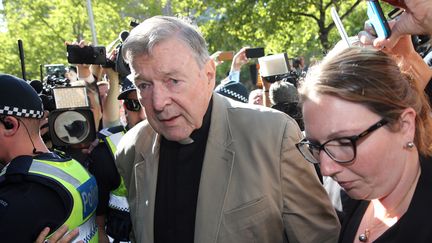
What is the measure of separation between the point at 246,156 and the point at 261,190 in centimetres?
18

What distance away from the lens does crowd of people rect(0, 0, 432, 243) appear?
1539 mm

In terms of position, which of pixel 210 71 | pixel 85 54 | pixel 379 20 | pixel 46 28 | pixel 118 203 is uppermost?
pixel 379 20

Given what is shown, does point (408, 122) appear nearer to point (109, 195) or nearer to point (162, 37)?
point (162, 37)

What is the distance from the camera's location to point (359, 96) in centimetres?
151

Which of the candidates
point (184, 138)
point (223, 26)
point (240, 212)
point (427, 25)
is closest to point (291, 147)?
point (240, 212)

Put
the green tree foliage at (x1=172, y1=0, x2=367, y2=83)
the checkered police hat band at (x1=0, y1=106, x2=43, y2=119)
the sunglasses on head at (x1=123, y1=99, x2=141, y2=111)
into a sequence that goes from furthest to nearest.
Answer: the green tree foliage at (x1=172, y1=0, x2=367, y2=83) < the sunglasses on head at (x1=123, y1=99, x2=141, y2=111) < the checkered police hat band at (x1=0, y1=106, x2=43, y2=119)

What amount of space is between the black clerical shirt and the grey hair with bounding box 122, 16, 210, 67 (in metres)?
0.33

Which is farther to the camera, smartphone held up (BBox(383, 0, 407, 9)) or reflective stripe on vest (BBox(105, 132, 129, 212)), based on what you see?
reflective stripe on vest (BBox(105, 132, 129, 212))

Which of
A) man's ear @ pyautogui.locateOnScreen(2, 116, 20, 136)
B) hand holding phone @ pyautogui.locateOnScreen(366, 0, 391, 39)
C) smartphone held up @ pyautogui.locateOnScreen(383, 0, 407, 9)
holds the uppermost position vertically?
smartphone held up @ pyautogui.locateOnScreen(383, 0, 407, 9)

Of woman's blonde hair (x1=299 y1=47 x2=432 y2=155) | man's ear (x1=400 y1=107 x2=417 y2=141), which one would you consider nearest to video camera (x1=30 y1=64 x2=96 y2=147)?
woman's blonde hair (x1=299 y1=47 x2=432 y2=155)

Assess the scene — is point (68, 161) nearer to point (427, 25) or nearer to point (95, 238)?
point (95, 238)

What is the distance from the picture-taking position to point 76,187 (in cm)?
258

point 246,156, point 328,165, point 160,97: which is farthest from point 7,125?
point 328,165

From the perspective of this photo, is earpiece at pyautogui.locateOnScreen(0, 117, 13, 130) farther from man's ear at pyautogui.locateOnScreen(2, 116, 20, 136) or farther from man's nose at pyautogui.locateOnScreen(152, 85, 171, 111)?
man's nose at pyautogui.locateOnScreen(152, 85, 171, 111)
